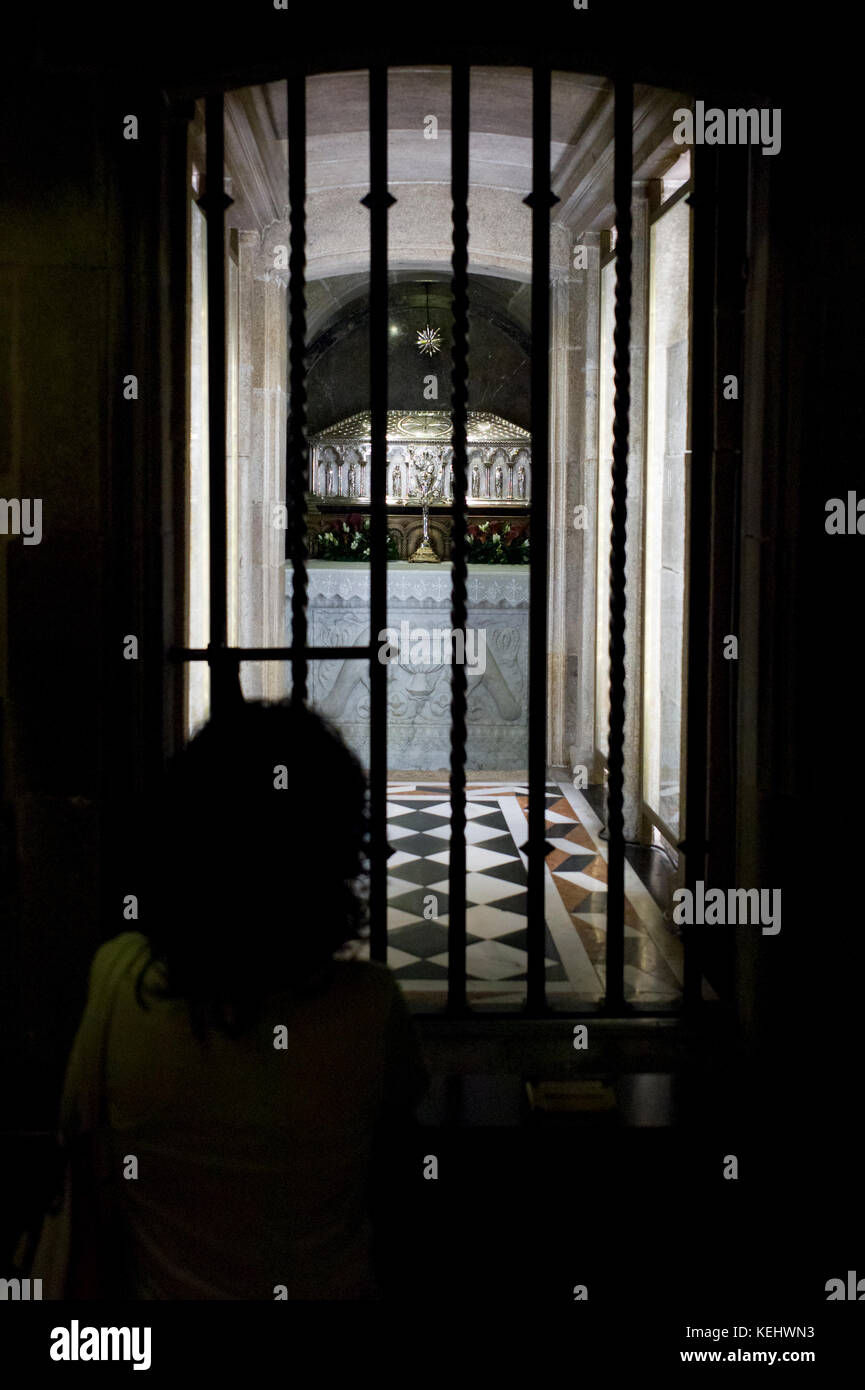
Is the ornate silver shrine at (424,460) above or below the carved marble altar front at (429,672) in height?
above

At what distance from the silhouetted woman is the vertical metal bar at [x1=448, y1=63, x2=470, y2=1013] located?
912 millimetres

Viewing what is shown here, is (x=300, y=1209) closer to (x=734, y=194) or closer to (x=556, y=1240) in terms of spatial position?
(x=556, y=1240)

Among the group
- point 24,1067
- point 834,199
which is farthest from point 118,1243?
point 834,199

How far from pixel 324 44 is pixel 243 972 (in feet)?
5.23

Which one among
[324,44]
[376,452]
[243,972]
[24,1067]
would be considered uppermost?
[324,44]

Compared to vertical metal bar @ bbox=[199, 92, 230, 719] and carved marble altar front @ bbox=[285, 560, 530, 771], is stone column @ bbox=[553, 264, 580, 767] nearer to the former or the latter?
carved marble altar front @ bbox=[285, 560, 530, 771]

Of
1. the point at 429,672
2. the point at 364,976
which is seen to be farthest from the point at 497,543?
the point at 364,976

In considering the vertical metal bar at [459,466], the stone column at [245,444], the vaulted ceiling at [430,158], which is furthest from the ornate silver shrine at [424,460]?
the vertical metal bar at [459,466]

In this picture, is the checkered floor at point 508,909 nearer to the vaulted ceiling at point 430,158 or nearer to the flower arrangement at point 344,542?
the vaulted ceiling at point 430,158

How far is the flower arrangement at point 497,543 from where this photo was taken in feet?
28.6

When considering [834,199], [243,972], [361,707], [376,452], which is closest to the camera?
[243,972]

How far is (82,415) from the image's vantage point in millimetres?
1986

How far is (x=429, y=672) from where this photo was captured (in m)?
7.57

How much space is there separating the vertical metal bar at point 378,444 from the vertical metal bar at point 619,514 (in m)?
0.41
